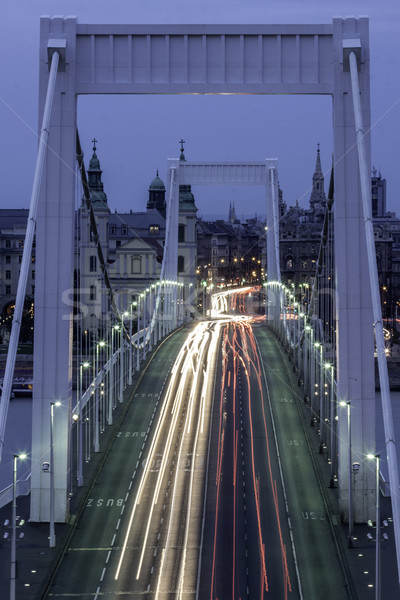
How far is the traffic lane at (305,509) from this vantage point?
1444 inches

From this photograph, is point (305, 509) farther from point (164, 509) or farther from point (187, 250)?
point (187, 250)

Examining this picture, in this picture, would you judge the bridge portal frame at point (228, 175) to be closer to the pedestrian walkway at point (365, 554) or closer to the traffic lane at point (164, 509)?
the traffic lane at point (164, 509)

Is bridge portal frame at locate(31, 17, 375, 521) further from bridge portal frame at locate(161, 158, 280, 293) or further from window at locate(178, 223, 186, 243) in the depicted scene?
window at locate(178, 223, 186, 243)

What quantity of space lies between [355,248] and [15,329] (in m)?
16.0

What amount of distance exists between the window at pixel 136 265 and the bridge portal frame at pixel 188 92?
4244 inches

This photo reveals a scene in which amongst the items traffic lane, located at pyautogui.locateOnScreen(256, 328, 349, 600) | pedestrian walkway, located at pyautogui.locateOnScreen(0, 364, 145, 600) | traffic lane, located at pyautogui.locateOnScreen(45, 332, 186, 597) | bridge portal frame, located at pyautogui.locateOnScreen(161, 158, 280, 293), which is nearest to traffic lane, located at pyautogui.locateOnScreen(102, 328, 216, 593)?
traffic lane, located at pyautogui.locateOnScreen(45, 332, 186, 597)

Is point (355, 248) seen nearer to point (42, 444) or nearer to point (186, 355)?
point (42, 444)

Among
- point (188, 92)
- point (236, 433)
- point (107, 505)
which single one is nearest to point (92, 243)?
point (236, 433)

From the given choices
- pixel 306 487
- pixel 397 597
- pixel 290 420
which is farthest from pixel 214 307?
pixel 397 597

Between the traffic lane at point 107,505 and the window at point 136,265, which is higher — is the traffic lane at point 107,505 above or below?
below

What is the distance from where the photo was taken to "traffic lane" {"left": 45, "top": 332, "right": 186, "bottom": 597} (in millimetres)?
37375

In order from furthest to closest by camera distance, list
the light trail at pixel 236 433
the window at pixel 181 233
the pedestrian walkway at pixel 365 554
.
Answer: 1. the window at pixel 181 233
2. the light trail at pixel 236 433
3. the pedestrian walkway at pixel 365 554

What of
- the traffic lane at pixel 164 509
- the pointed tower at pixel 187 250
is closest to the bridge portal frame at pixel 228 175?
the pointed tower at pixel 187 250

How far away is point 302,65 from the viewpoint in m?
41.5
